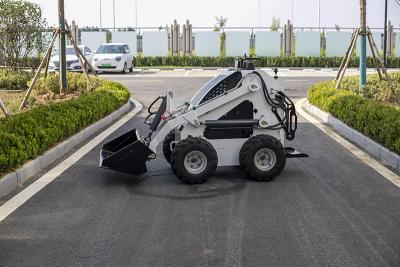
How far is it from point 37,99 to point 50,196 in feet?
31.8

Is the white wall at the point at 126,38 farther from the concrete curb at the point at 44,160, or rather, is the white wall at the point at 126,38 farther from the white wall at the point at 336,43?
the concrete curb at the point at 44,160

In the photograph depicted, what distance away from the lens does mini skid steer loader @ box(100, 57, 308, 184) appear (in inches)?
327

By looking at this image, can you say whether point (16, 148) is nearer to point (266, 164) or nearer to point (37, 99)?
point (266, 164)

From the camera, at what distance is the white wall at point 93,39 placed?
152ft

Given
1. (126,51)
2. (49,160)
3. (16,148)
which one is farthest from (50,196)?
(126,51)

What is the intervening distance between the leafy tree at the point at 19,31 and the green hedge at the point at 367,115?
31.5ft

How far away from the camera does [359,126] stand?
11867 mm

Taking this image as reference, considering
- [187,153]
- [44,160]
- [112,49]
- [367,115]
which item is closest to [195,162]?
[187,153]

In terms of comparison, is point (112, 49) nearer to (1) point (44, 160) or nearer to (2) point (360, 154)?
(2) point (360, 154)

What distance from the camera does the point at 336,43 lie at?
46.2 m

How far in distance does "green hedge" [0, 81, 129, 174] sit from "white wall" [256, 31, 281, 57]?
32000mm

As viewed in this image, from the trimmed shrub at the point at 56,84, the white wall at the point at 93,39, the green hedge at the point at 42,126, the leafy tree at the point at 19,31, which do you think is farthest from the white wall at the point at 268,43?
the green hedge at the point at 42,126

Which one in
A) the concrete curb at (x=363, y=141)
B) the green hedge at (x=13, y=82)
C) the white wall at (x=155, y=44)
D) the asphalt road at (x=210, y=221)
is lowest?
the asphalt road at (x=210, y=221)

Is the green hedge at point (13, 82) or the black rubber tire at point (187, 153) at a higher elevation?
the green hedge at point (13, 82)
